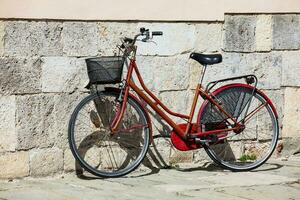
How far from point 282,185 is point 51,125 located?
7.04 ft

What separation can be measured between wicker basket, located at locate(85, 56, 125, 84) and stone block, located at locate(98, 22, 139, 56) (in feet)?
1.23

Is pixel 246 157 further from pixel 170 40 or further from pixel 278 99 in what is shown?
pixel 170 40

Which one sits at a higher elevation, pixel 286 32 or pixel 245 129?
pixel 286 32

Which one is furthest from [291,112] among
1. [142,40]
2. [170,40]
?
[142,40]

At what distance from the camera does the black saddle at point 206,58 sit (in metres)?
6.86

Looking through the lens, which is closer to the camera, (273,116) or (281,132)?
(273,116)

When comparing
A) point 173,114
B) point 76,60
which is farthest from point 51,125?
point 173,114

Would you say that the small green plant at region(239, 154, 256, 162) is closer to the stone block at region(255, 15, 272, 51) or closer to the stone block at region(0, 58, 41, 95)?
the stone block at region(255, 15, 272, 51)

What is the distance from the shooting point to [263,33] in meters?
7.57

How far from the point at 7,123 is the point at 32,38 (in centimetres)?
79

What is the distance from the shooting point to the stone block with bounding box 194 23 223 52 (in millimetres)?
7289

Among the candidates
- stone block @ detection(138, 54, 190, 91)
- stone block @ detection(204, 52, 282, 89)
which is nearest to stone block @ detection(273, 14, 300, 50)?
stone block @ detection(204, 52, 282, 89)

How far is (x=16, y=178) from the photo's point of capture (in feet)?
→ 21.6

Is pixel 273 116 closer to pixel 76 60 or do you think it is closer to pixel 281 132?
pixel 281 132
